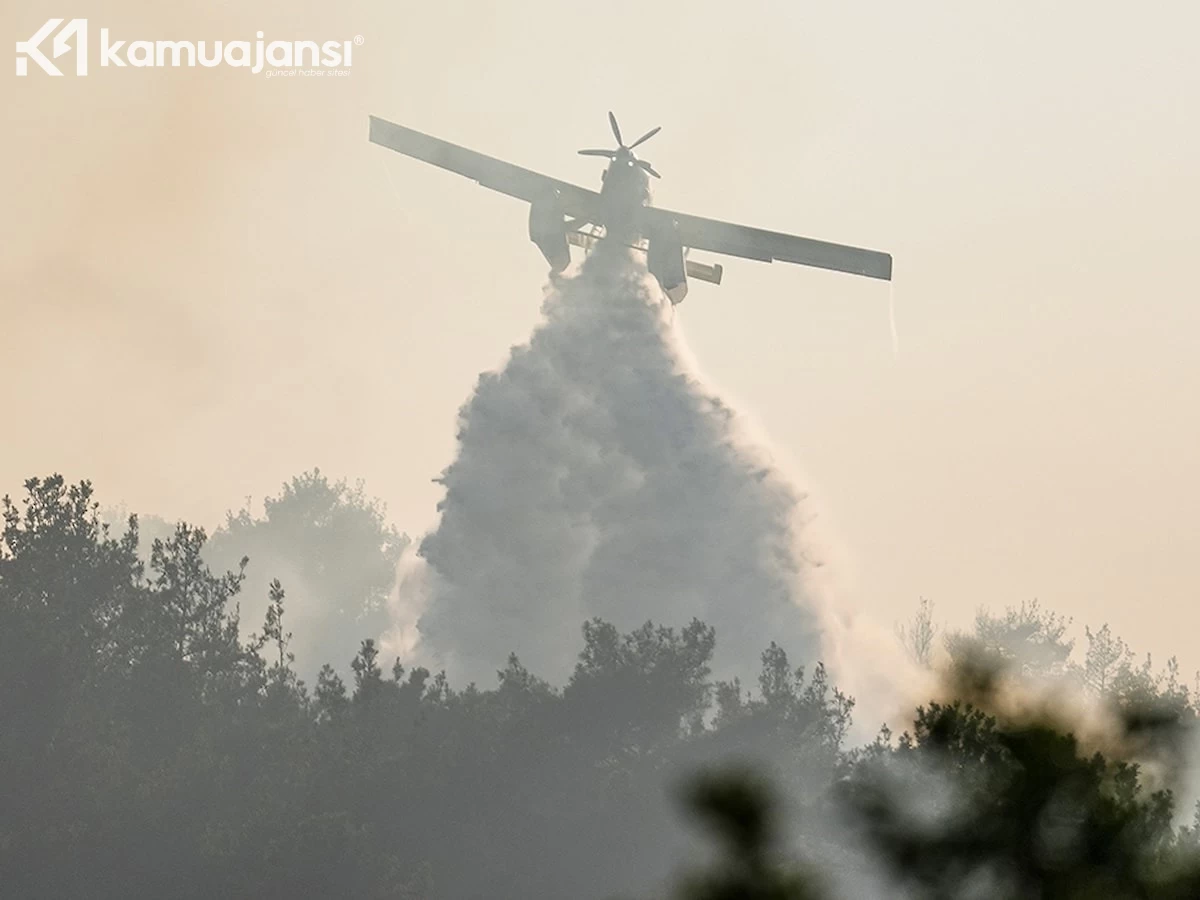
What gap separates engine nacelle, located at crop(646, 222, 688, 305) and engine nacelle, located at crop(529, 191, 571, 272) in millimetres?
2959

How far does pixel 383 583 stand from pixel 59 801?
285 feet

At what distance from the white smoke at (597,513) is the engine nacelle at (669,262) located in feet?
26.6

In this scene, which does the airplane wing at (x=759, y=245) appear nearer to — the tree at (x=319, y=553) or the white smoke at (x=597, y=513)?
the white smoke at (x=597, y=513)

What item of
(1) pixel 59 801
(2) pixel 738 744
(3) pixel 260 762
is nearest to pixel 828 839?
(2) pixel 738 744

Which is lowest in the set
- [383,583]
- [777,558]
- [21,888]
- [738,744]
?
[21,888]

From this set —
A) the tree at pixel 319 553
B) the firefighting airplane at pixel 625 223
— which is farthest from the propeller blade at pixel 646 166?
the tree at pixel 319 553

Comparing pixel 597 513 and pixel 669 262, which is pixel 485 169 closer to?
pixel 669 262

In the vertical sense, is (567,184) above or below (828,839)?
above

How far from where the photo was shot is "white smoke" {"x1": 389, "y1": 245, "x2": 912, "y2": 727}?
267 feet

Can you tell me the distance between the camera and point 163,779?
5909cm

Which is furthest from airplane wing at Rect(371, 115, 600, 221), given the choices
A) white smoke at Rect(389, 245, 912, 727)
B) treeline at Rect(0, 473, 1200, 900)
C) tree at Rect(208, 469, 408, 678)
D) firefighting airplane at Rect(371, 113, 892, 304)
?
tree at Rect(208, 469, 408, 678)

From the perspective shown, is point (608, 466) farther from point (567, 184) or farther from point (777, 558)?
point (567, 184)

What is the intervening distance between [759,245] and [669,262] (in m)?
5.08

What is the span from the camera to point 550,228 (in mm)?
72562
